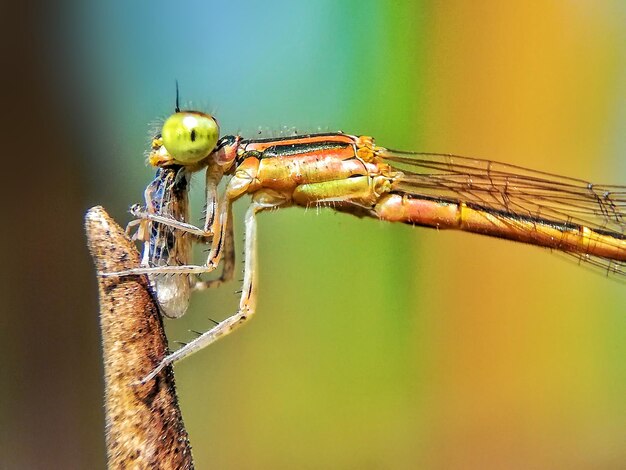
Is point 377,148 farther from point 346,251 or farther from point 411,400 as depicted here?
point 411,400

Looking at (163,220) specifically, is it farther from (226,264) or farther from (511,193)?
(511,193)

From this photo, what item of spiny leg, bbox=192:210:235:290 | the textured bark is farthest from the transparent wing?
the textured bark

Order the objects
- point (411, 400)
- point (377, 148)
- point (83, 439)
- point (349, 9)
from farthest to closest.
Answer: point (411, 400), point (349, 9), point (83, 439), point (377, 148)

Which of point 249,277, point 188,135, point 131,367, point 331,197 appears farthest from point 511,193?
point 131,367

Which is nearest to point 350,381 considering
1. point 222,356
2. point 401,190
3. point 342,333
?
point 342,333

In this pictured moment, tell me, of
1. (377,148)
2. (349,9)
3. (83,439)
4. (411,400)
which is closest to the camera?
(377,148)

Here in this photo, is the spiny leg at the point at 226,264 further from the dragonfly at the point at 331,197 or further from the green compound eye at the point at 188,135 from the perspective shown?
the green compound eye at the point at 188,135

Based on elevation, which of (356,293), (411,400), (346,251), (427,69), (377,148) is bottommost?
(411,400)
